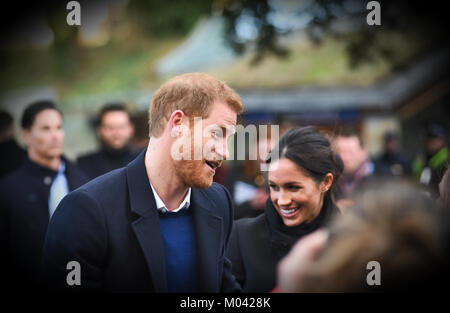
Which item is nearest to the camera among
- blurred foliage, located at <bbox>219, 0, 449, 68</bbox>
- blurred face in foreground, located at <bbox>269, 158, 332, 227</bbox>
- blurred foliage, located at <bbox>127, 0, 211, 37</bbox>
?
blurred face in foreground, located at <bbox>269, 158, 332, 227</bbox>

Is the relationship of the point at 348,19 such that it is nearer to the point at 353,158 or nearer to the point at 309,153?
the point at 353,158

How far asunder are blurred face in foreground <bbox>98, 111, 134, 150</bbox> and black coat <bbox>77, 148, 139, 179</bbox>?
4.4 inches

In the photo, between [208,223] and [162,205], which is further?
[208,223]

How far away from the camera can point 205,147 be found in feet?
6.48

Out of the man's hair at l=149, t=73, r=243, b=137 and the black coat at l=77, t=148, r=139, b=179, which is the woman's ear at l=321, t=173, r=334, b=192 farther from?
the black coat at l=77, t=148, r=139, b=179

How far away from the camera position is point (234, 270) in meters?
2.58

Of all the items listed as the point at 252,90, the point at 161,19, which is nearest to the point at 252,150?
the point at 161,19

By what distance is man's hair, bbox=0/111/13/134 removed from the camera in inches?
210

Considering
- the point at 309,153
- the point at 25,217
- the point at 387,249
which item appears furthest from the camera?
the point at 25,217

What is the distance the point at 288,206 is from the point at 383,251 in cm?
133

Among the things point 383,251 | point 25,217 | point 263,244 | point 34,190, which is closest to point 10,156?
point 34,190

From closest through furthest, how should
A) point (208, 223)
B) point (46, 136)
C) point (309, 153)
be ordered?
point (208, 223) < point (309, 153) < point (46, 136)

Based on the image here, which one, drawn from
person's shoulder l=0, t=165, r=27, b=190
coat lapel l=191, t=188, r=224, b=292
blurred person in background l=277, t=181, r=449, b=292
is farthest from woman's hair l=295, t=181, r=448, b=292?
person's shoulder l=0, t=165, r=27, b=190

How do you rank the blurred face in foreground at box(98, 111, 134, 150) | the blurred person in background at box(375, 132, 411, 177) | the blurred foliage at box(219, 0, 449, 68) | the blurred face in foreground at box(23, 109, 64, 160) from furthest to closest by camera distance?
the blurred person in background at box(375, 132, 411, 177)
the blurred foliage at box(219, 0, 449, 68)
the blurred face in foreground at box(98, 111, 134, 150)
the blurred face in foreground at box(23, 109, 64, 160)
